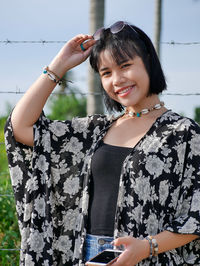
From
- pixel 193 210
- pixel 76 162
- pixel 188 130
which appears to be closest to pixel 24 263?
pixel 76 162

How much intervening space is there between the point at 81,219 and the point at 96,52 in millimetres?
754

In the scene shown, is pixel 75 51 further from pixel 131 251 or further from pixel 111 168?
pixel 131 251

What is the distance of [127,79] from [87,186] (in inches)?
19.6

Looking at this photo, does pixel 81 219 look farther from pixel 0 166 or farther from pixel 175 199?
pixel 0 166

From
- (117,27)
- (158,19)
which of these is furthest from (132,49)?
(158,19)

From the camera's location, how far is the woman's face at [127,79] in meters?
1.84

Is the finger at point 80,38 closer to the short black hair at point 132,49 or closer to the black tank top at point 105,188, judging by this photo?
the short black hair at point 132,49

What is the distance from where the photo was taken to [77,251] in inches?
75.4

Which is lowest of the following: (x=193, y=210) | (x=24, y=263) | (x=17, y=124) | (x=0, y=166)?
(x=0, y=166)

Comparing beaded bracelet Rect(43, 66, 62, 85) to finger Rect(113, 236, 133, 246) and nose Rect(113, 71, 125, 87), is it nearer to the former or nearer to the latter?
nose Rect(113, 71, 125, 87)

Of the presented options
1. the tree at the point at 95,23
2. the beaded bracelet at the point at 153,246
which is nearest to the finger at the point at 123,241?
the beaded bracelet at the point at 153,246

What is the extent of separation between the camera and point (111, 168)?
1837 mm

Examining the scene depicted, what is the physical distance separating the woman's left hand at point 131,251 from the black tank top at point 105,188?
0.18 metres

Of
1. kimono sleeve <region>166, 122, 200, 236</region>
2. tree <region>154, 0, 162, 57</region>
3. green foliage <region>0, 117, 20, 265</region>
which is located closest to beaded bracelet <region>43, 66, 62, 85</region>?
kimono sleeve <region>166, 122, 200, 236</region>
